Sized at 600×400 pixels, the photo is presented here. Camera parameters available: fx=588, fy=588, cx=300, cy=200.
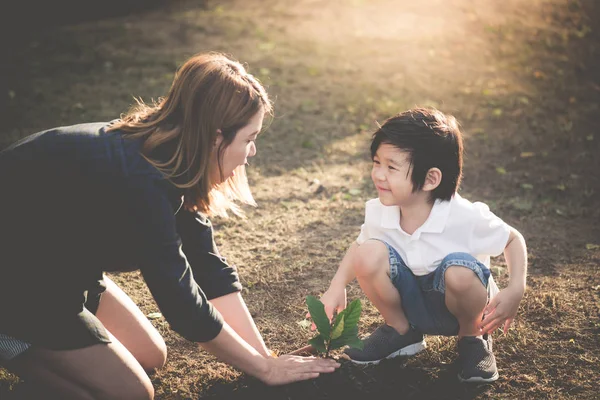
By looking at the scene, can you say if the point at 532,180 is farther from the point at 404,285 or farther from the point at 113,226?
the point at 113,226

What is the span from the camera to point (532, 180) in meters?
4.67

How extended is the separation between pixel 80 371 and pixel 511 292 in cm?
170

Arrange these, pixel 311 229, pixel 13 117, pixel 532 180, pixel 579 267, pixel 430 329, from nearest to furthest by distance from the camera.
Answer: pixel 430 329 → pixel 579 267 → pixel 311 229 → pixel 532 180 → pixel 13 117

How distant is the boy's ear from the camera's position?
2.42 meters

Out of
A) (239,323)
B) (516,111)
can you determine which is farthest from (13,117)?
(516,111)

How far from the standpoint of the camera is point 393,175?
7.98ft

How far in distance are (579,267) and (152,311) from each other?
8.16ft

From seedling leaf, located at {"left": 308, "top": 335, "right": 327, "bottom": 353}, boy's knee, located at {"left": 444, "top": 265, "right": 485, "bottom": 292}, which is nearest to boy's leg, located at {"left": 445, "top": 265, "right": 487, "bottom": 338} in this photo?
boy's knee, located at {"left": 444, "top": 265, "right": 485, "bottom": 292}

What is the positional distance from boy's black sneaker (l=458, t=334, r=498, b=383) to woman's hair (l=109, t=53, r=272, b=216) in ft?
4.30

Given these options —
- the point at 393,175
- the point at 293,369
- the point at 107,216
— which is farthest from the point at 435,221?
the point at 107,216

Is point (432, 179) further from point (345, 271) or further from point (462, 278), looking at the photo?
point (345, 271)

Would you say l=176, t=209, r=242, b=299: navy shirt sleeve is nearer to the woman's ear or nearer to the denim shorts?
the woman's ear

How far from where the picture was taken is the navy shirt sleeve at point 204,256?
2531 millimetres

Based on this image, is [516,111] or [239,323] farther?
[516,111]
